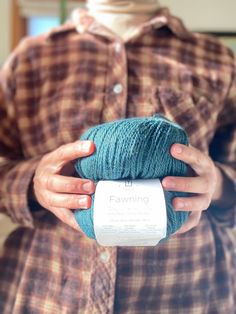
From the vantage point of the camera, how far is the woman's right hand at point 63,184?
279mm

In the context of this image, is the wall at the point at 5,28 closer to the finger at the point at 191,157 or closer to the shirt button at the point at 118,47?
the shirt button at the point at 118,47

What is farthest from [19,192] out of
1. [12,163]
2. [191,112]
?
[191,112]

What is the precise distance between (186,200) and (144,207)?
0.13 ft

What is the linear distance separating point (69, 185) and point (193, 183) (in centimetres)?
8

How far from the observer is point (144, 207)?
254 millimetres

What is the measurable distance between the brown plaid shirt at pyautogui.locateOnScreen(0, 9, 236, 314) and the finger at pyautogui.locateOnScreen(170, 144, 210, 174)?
67 mm

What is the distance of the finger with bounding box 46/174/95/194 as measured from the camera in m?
0.28

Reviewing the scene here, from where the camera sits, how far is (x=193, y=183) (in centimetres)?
29

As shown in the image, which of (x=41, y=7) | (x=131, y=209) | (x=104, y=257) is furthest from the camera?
(x=41, y=7)

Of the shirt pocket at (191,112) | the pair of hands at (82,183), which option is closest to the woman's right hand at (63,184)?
the pair of hands at (82,183)

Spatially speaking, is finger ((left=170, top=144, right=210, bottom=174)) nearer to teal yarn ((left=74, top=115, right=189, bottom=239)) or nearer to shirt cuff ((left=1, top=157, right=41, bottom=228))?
teal yarn ((left=74, top=115, right=189, bottom=239))

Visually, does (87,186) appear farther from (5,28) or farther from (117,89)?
(5,28)

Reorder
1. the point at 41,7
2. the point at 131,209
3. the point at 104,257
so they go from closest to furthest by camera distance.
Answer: the point at 131,209 → the point at 104,257 → the point at 41,7

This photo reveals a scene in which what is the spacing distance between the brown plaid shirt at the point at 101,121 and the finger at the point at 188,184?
2.4 inches
